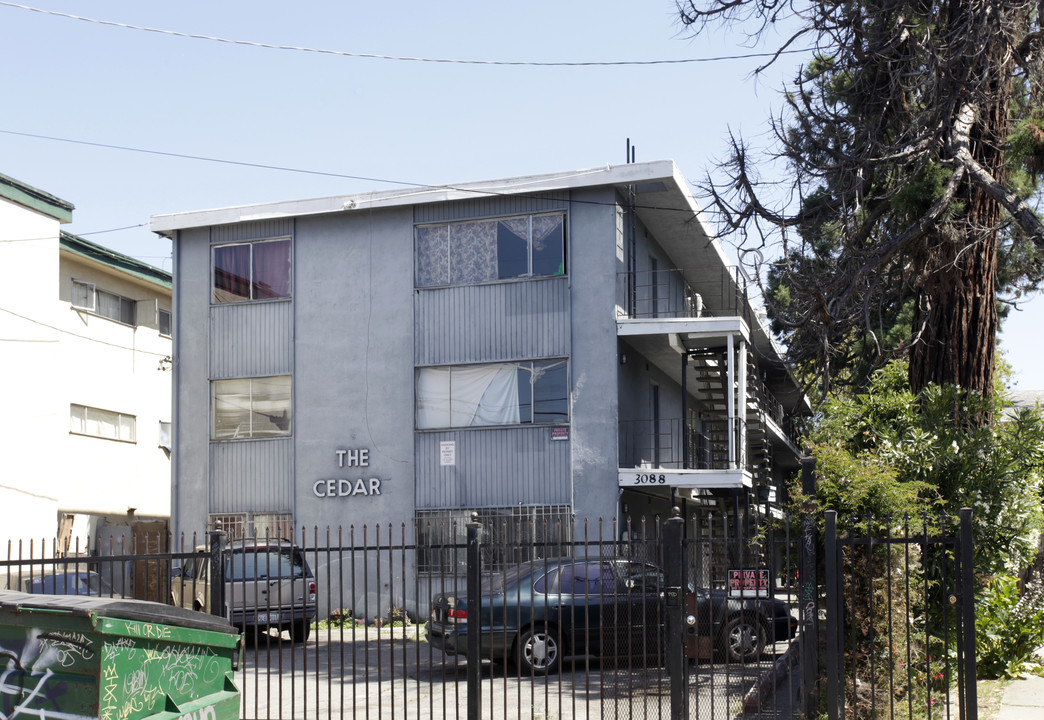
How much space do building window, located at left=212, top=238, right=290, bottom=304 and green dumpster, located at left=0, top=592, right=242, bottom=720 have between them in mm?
17249

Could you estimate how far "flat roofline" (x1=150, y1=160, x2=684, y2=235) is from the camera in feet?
70.2

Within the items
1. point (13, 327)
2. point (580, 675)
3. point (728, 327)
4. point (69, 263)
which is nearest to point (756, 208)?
point (580, 675)

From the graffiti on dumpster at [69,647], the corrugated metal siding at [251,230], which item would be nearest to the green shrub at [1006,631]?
the graffiti on dumpster at [69,647]

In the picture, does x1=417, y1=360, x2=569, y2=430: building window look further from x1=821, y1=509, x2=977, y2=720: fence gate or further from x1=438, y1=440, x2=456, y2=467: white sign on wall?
x1=821, y1=509, x2=977, y2=720: fence gate

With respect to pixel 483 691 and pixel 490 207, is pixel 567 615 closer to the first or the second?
pixel 483 691

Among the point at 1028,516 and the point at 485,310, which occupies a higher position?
the point at 485,310

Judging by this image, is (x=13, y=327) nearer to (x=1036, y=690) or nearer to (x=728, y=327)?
(x=728, y=327)

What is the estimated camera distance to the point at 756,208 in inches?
484

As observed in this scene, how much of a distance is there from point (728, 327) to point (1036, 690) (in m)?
10.9

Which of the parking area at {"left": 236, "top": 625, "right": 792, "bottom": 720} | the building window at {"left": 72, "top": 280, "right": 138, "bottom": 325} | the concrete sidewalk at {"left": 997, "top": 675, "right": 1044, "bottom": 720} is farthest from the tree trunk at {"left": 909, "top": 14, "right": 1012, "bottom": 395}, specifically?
the building window at {"left": 72, "top": 280, "right": 138, "bottom": 325}

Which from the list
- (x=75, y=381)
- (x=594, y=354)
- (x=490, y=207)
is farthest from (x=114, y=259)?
(x=594, y=354)

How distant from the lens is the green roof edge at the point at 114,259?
2878cm

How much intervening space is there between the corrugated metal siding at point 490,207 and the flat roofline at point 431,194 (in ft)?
0.80

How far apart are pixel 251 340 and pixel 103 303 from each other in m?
8.66
